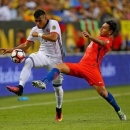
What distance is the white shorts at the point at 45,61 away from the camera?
12468 mm

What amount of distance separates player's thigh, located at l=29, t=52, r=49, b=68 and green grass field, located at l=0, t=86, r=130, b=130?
1.16m

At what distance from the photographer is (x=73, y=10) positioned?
2605 centimetres

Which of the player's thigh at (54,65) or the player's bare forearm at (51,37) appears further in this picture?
the player's thigh at (54,65)

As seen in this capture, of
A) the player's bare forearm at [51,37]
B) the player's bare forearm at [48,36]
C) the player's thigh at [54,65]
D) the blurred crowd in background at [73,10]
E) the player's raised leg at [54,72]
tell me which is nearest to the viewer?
the player's raised leg at [54,72]

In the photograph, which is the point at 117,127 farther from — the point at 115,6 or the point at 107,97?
the point at 115,6

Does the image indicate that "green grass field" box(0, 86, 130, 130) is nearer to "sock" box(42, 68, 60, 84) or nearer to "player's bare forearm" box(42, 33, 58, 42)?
"sock" box(42, 68, 60, 84)

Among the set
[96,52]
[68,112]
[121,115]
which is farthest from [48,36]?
[68,112]

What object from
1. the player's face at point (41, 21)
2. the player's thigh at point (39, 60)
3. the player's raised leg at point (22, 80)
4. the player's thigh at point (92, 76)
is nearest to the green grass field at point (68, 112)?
the player's raised leg at point (22, 80)

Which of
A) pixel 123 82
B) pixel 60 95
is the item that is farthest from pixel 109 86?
pixel 60 95

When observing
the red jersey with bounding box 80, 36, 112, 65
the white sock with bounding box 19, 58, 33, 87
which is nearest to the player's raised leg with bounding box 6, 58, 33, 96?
the white sock with bounding box 19, 58, 33, 87

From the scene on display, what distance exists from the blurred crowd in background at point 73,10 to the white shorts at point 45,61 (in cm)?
1002

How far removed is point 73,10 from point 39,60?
13.7m

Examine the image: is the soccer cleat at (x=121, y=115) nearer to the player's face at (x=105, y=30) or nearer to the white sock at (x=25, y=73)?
the player's face at (x=105, y=30)

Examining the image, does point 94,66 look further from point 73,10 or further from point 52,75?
point 73,10
